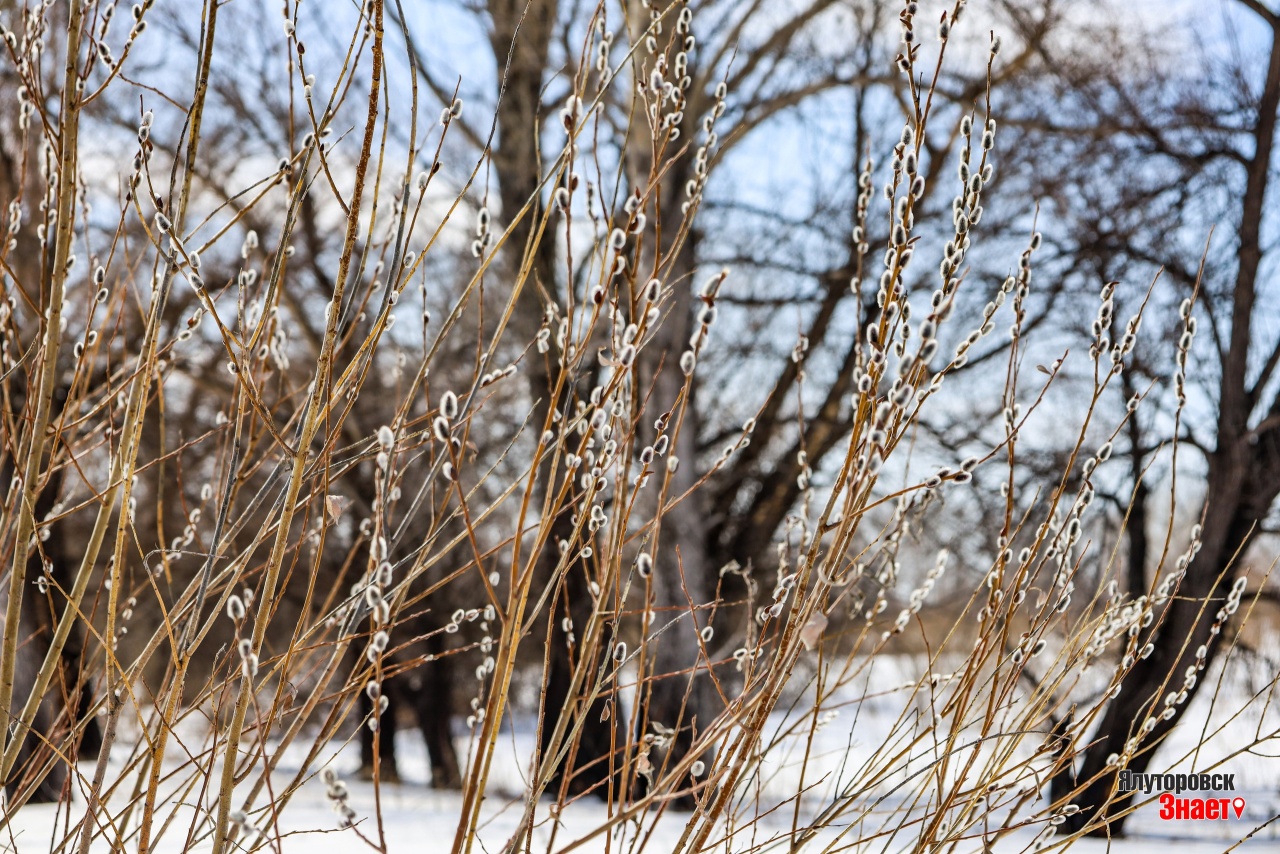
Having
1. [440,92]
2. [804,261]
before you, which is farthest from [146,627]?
[804,261]

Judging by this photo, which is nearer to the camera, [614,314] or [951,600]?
[614,314]

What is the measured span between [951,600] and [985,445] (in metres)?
1.17

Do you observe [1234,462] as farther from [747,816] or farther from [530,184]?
[530,184]

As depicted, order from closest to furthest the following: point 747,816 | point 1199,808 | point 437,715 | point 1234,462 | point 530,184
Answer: point 1199,808
point 1234,462
point 747,816
point 530,184
point 437,715

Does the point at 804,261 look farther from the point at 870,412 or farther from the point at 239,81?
the point at 870,412

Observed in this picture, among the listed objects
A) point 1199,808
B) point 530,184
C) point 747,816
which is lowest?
point 747,816

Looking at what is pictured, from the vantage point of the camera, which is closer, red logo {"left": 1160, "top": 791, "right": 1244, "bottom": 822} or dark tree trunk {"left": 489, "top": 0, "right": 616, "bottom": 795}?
red logo {"left": 1160, "top": 791, "right": 1244, "bottom": 822}

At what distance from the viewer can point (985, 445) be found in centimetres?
657

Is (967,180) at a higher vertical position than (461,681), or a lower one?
higher

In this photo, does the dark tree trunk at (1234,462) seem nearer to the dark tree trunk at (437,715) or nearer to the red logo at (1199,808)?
the red logo at (1199,808)

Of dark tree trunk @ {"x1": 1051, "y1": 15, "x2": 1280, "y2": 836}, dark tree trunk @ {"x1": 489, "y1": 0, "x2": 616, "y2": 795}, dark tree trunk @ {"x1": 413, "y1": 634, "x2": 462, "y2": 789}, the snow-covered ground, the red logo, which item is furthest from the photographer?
dark tree trunk @ {"x1": 413, "y1": 634, "x2": 462, "y2": 789}

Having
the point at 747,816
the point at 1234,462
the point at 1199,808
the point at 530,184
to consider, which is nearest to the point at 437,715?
the point at 747,816

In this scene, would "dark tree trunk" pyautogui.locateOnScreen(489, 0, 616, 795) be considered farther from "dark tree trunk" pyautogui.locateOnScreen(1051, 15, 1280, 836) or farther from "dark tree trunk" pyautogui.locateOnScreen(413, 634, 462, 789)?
"dark tree trunk" pyautogui.locateOnScreen(1051, 15, 1280, 836)

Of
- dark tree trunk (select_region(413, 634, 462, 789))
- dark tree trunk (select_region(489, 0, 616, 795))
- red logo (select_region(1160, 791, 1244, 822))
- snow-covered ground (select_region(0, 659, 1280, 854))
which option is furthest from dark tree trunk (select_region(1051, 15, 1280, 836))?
dark tree trunk (select_region(413, 634, 462, 789))
